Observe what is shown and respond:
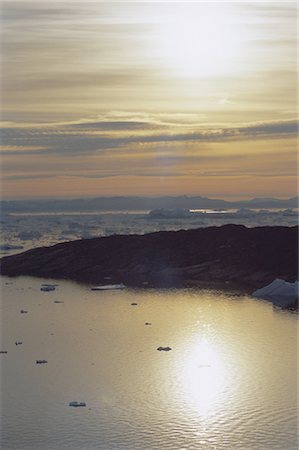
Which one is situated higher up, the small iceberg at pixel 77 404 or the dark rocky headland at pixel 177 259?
the dark rocky headland at pixel 177 259

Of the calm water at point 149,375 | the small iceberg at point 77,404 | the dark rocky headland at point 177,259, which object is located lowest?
Answer: the calm water at point 149,375

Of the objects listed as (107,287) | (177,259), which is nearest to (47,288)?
(107,287)

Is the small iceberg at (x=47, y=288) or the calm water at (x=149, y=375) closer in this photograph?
the calm water at (x=149, y=375)

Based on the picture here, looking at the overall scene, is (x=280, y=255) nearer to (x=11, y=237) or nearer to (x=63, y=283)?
(x=63, y=283)

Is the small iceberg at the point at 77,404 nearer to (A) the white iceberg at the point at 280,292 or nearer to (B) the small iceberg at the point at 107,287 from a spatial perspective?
(A) the white iceberg at the point at 280,292

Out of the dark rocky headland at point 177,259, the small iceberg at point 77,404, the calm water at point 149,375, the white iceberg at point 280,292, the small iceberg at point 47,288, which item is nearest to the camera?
the calm water at point 149,375

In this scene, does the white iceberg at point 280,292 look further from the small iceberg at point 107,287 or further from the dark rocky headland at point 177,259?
the small iceberg at point 107,287

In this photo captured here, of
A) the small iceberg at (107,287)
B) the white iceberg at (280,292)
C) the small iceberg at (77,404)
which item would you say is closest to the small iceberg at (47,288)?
the small iceberg at (107,287)

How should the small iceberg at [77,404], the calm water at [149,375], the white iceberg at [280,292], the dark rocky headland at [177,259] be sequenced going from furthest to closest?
the dark rocky headland at [177,259] → the white iceberg at [280,292] → the small iceberg at [77,404] → the calm water at [149,375]

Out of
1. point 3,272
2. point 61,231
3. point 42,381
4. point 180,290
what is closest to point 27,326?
point 42,381
